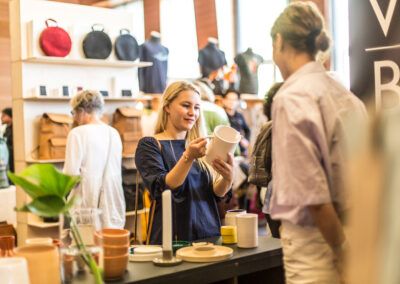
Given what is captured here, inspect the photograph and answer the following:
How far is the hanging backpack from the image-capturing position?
144 inches

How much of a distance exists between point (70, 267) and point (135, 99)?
3793 millimetres

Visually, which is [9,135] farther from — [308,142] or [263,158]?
[308,142]

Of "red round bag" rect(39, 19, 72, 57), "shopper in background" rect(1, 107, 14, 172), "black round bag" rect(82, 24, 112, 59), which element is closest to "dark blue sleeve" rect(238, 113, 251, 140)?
"black round bag" rect(82, 24, 112, 59)

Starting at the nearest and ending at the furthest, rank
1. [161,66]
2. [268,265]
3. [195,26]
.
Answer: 1. [268,265]
2. [161,66]
3. [195,26]

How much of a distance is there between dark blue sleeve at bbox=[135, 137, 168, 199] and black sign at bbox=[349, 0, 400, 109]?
0.92m

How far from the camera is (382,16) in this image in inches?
78.3

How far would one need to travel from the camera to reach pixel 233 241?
7.77ft

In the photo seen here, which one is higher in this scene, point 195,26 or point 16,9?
point 195,26

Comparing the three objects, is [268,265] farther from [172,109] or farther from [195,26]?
[195,26]

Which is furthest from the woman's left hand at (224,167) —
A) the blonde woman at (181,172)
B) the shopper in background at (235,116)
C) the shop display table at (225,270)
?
the shopper in background at (235,116)

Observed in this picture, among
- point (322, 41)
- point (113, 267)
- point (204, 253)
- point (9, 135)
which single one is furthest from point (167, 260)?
point (9, 135)

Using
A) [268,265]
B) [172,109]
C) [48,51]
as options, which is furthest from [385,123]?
[48,51]

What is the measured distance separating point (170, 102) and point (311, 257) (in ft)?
4.03

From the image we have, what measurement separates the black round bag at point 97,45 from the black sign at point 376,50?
3472mm
